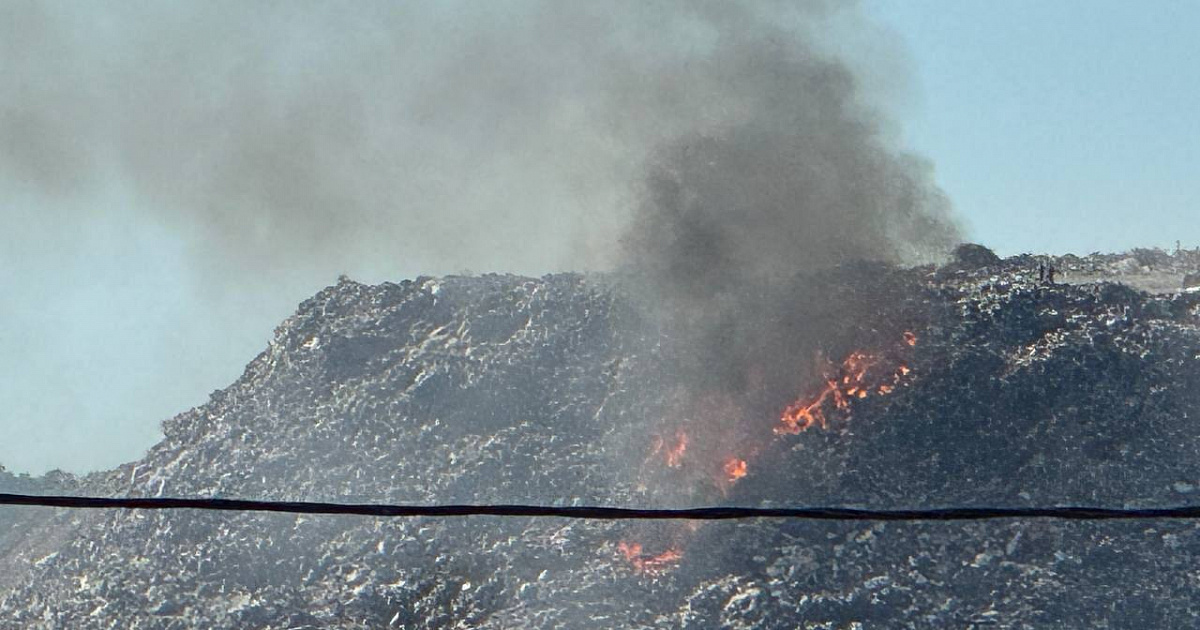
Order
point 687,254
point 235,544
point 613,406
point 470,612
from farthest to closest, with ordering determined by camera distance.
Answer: point 687,254
point 613,406
point 235,544
point 470,612

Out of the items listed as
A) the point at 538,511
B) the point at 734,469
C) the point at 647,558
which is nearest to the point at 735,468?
the point at 734,469

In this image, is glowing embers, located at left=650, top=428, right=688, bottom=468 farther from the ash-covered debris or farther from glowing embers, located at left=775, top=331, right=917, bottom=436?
glowing embers, located at left=775, top=331, right=917, bottom=436

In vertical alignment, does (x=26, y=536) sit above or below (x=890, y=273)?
below

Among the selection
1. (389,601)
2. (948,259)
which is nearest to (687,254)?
(948,259)

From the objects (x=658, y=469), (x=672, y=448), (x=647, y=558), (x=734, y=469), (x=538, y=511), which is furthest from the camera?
(x=672, y=448)

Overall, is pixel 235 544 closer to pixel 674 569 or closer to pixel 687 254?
pixel 674 569

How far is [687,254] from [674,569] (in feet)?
27.4

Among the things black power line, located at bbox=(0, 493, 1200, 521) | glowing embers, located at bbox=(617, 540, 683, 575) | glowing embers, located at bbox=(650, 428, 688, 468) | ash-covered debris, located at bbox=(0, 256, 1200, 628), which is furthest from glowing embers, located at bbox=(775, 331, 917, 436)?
black power line, located at bbox=(0, 493, 1200, 521)

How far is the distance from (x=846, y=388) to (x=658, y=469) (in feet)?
12.5

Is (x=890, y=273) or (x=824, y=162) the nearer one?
(x=890, y=273)

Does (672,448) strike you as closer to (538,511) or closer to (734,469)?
(734,469)

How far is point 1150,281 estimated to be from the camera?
95.6 feet

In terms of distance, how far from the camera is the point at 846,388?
2227cm

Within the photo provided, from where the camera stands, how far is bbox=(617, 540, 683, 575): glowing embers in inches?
782
